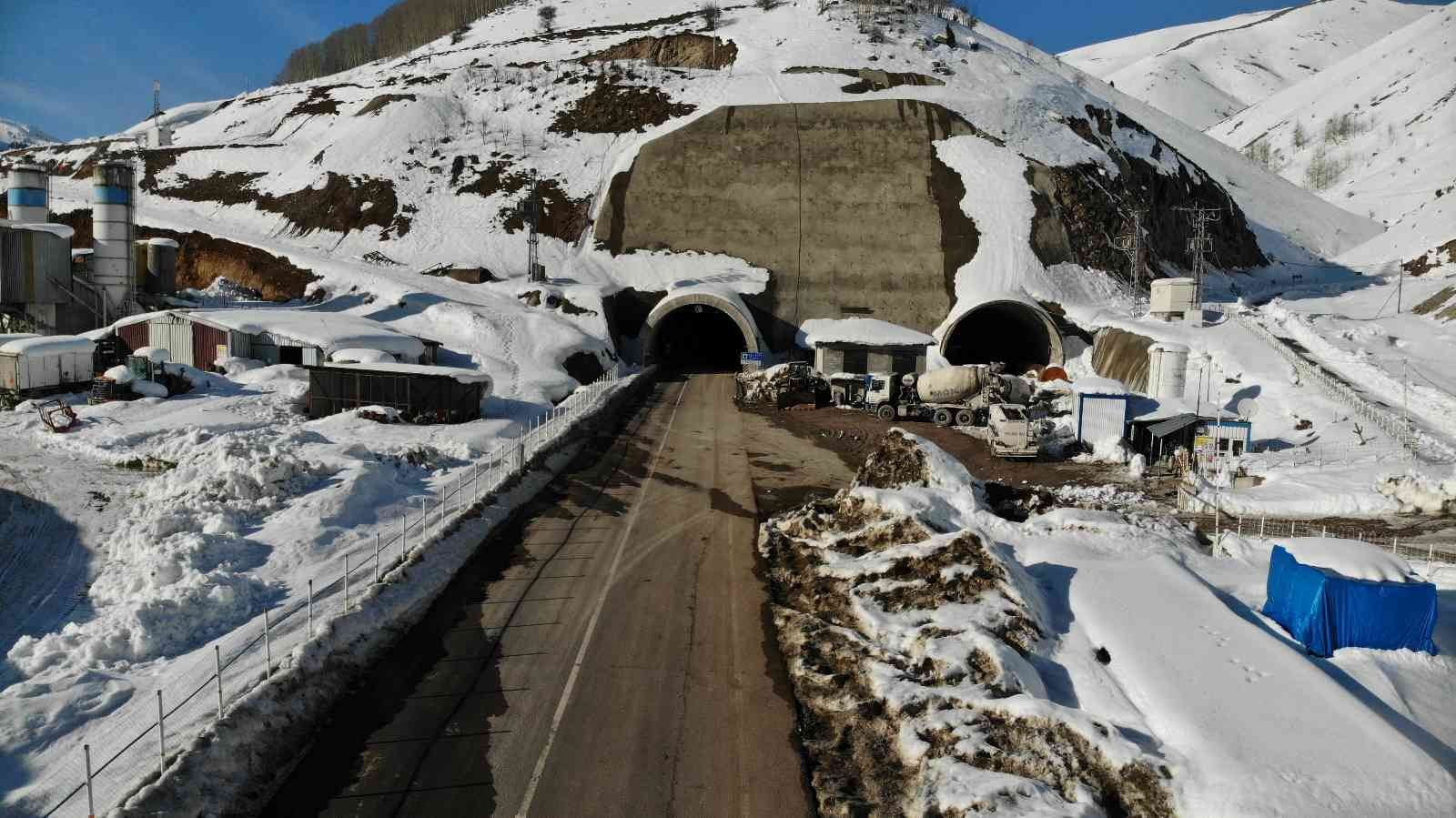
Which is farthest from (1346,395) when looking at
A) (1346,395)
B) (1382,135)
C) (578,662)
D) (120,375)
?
(1382,135)

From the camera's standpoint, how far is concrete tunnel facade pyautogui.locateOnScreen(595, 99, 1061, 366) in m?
59.1

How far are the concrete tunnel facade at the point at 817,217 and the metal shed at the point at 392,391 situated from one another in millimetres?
23123

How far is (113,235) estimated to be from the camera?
146 feet

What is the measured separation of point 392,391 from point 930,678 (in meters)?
26.4

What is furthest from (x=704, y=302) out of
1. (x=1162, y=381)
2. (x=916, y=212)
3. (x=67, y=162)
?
(x=67, y=162)

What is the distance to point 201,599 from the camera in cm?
1505

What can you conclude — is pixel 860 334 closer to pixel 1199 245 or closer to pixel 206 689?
pixel 1199 245

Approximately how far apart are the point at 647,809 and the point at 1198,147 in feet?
408

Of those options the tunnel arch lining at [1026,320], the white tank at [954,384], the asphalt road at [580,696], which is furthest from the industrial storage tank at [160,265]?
the tunnel arch lining at [1026,320]

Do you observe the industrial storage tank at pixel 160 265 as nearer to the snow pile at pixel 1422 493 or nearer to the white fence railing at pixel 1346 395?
the snow pile at pixel 1422 493

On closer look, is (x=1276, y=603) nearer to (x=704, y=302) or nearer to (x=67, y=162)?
(x=704, y=302)

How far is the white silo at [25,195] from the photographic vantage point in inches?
1913

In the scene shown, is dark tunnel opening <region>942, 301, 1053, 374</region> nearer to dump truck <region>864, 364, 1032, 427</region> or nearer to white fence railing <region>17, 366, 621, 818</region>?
dump truck <region>864, 364, 1032, 427</region>

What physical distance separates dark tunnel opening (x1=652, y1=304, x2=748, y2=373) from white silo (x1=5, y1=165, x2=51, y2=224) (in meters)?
38.1
